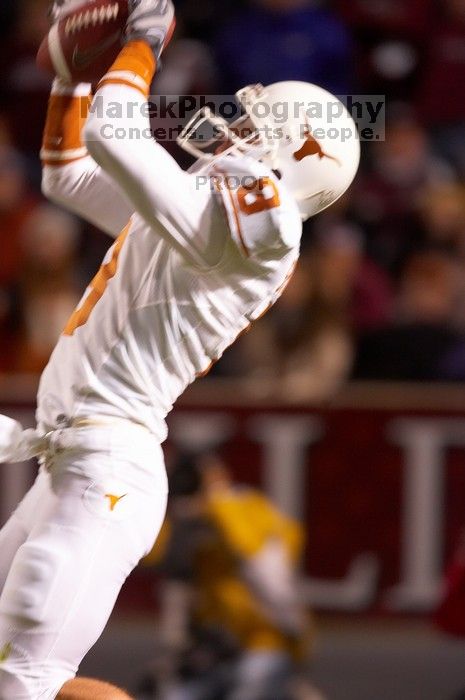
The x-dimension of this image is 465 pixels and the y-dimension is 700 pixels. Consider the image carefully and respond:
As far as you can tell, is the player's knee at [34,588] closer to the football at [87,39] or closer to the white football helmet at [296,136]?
the white football helmet at [296,136]

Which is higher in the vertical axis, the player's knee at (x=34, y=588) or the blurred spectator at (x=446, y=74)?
the blurred spectator at (x=446, y=74)

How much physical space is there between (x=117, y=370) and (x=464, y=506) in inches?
121

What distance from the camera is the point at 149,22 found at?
2783mm

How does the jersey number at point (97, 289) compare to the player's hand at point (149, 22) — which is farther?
the jersey number at point (97, 289)

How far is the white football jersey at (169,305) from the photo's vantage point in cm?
267

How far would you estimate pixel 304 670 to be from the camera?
17.2 ft

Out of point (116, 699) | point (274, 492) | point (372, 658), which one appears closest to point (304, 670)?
point (372, 658)

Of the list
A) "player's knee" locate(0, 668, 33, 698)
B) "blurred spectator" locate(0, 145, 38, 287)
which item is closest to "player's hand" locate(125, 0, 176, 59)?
"player's knee" locate(0, 668, 33, 698)

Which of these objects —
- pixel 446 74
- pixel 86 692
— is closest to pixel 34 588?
pixel 86 692

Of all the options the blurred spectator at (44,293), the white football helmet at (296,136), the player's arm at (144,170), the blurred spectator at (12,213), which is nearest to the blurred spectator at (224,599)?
the blurred spectator at (44,293)

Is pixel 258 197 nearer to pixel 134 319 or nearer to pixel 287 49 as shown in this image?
pixel 134 319

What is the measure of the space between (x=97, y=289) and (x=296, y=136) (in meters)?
0.52

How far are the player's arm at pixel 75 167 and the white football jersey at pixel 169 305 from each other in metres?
0.20

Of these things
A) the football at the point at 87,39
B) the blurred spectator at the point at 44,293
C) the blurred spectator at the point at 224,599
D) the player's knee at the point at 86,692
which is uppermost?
the football at the point at 87,39
